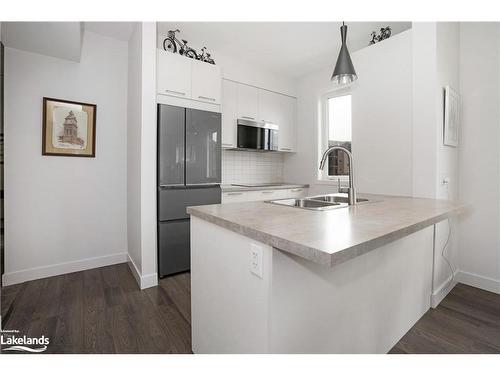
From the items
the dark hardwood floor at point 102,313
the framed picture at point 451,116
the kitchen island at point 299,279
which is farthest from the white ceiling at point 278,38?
the dark hardwood floor at point 102,313

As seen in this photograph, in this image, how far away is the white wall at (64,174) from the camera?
2.36m

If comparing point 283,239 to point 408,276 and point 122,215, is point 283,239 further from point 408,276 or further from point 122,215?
point 122,215

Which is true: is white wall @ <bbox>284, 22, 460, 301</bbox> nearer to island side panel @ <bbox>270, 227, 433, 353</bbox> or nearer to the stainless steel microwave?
island side panel @ <bbox>270, 227, 433, 353</bbox>

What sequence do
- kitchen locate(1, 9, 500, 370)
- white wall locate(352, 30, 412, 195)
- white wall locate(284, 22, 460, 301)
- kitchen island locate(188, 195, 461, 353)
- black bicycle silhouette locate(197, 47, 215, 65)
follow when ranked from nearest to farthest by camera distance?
kitchen island locate(188, 195, 461, 353) → kitchen locate(1, 9, 500, 370) → white wall locate(284, 22, 460, 301) → white wall locate(352, 30, 412, 195) → black bicycle silhouette locate(197, 47, 215, 65)

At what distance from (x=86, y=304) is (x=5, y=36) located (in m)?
2.30

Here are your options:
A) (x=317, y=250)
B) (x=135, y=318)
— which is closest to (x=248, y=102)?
(x=135, y=318)

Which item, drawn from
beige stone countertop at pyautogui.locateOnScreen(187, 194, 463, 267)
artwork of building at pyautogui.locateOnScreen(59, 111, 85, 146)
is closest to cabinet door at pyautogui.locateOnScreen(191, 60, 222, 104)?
artwork of building at pyautogui.locateOnScreen(59, 111, 85, 146)

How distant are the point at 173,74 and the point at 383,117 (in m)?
2.10

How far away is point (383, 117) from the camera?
241 centimetres

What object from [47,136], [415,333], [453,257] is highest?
[47,136]

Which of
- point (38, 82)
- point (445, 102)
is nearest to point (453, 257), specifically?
point (445, 102)

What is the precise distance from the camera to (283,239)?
0.78 m

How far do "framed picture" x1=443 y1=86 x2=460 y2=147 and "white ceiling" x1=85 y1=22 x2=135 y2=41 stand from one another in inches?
118

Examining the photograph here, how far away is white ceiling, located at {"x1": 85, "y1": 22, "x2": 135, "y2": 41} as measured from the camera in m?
2.51
